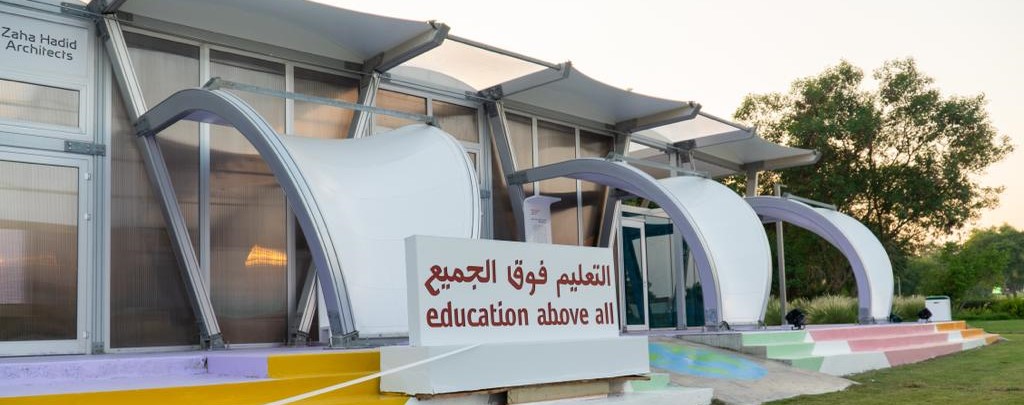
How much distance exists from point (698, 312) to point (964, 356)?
526 centimetres

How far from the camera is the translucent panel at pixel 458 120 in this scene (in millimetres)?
13859

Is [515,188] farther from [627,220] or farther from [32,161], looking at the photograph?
[32,161]

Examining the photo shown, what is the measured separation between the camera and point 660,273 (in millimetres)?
18156

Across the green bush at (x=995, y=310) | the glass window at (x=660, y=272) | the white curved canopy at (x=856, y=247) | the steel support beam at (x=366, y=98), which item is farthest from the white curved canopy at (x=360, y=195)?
the green bush at (x=995, y=310)

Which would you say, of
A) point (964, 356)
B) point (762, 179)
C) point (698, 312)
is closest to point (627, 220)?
point (698, 312)

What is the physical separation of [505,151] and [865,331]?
634 cm

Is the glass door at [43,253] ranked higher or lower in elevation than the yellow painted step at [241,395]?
higher

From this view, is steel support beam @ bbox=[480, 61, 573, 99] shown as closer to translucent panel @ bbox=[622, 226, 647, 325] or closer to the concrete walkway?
the concrete walkway

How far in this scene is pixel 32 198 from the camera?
31.1ft

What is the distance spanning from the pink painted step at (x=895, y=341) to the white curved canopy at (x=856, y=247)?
110 cm

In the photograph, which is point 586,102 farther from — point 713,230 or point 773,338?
point 773,338

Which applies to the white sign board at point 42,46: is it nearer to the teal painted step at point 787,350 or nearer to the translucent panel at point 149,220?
the translucent panel at point 149,220

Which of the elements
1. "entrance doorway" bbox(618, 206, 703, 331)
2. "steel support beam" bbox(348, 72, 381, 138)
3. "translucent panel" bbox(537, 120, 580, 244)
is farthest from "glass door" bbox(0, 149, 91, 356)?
"entrance doorway" bbox(618, 206, 703, 331)

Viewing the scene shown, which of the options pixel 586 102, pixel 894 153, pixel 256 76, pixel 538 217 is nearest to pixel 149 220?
pixel 256 76
